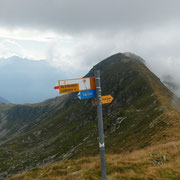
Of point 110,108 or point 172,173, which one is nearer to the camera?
point 172,173

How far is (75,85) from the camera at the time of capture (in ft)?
25.0

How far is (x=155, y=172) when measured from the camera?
33.0 ft

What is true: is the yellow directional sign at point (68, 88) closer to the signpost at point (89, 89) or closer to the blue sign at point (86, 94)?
the signpost at point (89, 89)

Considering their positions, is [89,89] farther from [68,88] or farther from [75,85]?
[68,88]

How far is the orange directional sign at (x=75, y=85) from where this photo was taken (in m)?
7.41

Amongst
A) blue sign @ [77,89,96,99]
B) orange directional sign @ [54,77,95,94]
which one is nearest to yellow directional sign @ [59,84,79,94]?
orange directional sign @ [54,77,95,94]

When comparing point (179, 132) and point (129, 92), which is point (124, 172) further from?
point (129, 92)

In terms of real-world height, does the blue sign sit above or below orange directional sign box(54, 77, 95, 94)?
below

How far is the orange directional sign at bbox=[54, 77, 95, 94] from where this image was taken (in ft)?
24.3

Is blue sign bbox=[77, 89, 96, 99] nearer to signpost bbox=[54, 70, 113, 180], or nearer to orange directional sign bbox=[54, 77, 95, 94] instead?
signpost bbox=[54, 70, 113, 180]

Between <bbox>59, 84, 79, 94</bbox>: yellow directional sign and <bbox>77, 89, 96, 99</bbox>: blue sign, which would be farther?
<bbox>77, 89, 96, 99</bbox>: blue sign

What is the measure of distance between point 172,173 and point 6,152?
12710 cm

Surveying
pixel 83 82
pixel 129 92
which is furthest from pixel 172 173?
pixel 129 92

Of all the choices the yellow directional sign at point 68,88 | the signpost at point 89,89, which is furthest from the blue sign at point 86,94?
the yellow directional sign at point 68,88
